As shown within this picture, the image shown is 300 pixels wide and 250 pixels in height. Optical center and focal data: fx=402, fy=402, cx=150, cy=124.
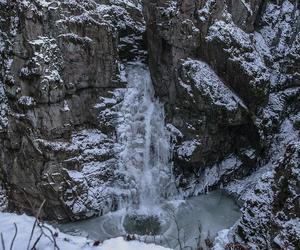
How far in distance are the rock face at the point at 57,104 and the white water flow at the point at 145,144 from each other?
2.01ft

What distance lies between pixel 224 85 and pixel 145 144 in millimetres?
3723

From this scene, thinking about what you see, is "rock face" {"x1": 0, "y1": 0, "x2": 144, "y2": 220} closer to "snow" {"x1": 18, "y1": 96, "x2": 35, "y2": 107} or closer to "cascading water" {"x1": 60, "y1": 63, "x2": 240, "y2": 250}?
"snow" {"x1": 18, "y1": 96, "x2": 35, "y2": 107}

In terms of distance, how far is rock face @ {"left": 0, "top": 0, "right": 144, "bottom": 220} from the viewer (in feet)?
44.4

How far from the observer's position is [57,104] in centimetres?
1388

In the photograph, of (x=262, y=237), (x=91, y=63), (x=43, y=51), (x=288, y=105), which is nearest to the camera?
(x=262, y=237)

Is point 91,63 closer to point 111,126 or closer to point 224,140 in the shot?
point 111,126

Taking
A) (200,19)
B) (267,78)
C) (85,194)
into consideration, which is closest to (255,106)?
(267,78)

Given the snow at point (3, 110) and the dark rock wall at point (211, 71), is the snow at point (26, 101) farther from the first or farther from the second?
the dark rock wall at point (211, 71)

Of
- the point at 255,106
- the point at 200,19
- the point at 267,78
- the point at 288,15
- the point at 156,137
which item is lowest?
the point at 156,137

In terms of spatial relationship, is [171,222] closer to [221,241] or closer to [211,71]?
[211,71]

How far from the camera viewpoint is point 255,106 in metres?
15.5

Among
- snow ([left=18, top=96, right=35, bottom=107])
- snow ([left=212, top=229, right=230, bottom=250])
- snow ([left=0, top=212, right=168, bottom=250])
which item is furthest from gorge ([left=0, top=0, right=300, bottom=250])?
snow ([left=0, top=212, right=168, bottom=250])

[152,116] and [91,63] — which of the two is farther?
[152,116]

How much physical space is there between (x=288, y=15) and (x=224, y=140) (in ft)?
19.7
